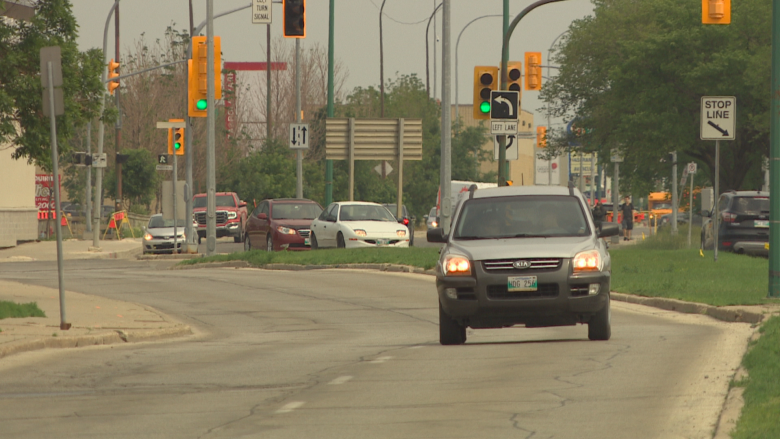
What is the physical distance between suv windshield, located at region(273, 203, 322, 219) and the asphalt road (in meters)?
17.1

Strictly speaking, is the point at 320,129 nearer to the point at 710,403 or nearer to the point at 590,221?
the point at 590,221

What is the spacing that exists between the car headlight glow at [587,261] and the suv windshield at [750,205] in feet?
57.9

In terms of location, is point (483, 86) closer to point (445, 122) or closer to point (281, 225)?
point (445, 122)

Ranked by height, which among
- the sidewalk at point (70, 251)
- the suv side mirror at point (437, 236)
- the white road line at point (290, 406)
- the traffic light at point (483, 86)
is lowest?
the sidewalk at point (70, 251)

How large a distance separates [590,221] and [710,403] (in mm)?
5125

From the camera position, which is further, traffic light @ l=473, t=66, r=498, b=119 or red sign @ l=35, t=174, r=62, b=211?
red sign @ l=35, t=174, r=62, b=211

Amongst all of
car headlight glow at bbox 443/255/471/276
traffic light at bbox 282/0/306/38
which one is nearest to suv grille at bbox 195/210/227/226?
traffic light at bbox 282/0/306/38

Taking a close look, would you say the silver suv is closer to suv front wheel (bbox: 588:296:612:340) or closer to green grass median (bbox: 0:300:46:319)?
suv front wheel (bbox: 588:296:612:340)

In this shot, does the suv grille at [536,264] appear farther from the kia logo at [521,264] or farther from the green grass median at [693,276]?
the green grass median at [693,276]

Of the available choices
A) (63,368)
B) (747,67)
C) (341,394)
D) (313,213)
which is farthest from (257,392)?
(747,67)

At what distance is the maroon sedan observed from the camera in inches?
1362

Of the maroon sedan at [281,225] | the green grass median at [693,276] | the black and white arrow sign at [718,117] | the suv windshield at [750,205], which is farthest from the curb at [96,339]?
the maroon sedan at [281,225]

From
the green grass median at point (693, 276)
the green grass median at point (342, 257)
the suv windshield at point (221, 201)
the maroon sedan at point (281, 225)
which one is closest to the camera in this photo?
the green grass median at point (693, 276)

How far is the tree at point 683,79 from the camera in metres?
41.4
